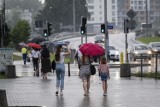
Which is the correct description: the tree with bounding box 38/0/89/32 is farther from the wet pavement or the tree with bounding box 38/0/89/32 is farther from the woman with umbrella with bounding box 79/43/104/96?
the woman with umbrella with bounding box 79/43/104/96

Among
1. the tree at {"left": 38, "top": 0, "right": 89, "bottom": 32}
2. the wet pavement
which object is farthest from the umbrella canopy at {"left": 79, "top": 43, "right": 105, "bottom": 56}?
the tree at {"left": 38, "top": 0, "right": 89, "bottom": 32}

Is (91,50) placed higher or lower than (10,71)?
higher

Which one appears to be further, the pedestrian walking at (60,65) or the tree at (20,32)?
the tree at (20,32)

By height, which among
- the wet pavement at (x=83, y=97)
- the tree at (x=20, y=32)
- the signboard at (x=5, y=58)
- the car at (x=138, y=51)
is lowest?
the wet pavement at (x=83, y=97)

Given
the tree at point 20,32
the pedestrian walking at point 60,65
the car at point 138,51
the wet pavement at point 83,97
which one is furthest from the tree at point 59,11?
the pedestrian walking at point 60,65

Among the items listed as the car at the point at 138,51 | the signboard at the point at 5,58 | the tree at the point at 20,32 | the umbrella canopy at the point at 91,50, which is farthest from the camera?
the tree at the point at 20,32

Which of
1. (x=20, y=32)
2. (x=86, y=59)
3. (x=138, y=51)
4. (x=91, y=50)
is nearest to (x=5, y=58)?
(x=86, y=59)

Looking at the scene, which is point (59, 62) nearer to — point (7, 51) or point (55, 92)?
point (55, 92)

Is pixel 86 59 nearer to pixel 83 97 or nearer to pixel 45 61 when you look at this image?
pixel 83 97

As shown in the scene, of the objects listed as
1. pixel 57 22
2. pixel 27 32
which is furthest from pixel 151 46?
pixel 57 22

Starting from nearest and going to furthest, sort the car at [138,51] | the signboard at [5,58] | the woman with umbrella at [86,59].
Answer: the woman with umbrella at [86,59]
the signboard at [5,58]
the car at [138,51]

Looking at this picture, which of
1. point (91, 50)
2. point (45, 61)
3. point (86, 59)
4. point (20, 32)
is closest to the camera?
point (91, 50)

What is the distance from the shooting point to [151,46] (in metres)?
58.8

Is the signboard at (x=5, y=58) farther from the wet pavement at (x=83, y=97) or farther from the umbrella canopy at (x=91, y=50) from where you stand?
the umbrella canopy at (x=91, y=50)
